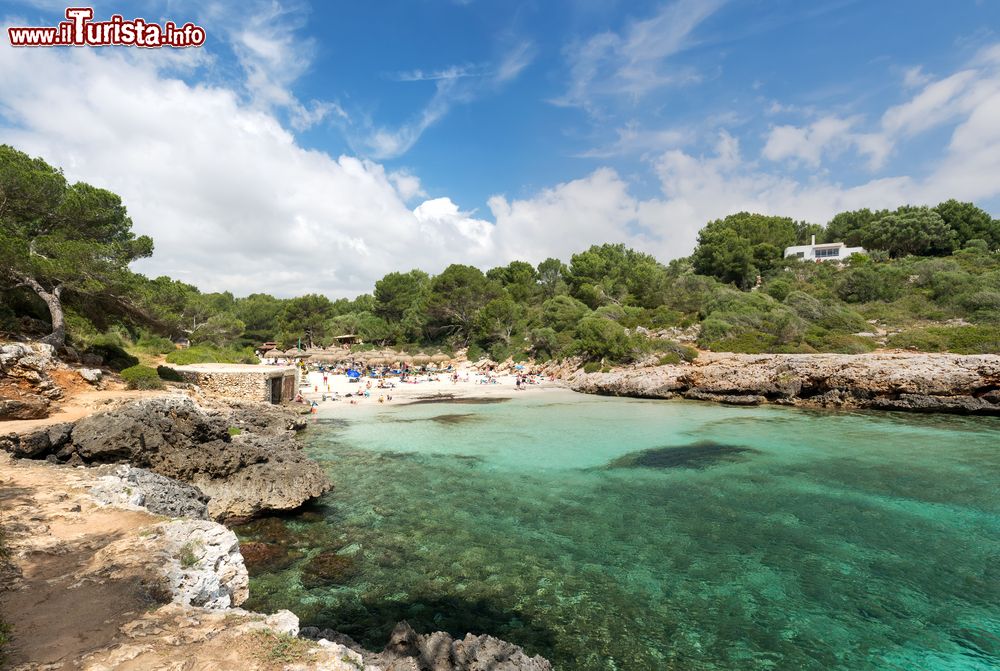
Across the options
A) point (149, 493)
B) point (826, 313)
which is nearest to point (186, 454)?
point (149, 493)

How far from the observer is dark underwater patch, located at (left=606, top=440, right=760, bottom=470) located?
47.0 feet

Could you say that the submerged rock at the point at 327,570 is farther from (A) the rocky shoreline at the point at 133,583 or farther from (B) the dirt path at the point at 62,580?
(B) the dirt path at the point at 62,580

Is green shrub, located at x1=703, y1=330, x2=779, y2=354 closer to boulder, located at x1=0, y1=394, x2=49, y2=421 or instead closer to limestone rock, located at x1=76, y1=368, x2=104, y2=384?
limestone rock, located at x1=76, y1=368, x2=104, y2=384

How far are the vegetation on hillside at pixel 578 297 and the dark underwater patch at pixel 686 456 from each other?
19.1 metres

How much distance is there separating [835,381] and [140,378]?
3409cm

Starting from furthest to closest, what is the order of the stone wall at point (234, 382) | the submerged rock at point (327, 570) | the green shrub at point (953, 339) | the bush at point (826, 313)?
the bush at point (826, 313), the green shrub at point (953, 339), the stone wall at point (234, 382), the submerged rock at point (327, 570)

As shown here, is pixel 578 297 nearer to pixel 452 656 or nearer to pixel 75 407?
pixel 75 407

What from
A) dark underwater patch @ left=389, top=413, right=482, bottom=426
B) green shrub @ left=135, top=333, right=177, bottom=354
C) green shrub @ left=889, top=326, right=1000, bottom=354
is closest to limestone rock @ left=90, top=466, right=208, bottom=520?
dark underwater patch @ left=389, top=413, right=482, bottom=426

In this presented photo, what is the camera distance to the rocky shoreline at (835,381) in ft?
72.3

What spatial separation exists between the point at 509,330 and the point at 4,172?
137 feet

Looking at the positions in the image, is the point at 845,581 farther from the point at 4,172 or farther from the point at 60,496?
the point at 4,172

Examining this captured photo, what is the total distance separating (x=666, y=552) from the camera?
8469 mm

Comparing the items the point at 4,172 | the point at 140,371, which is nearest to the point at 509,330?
the point at 140,371

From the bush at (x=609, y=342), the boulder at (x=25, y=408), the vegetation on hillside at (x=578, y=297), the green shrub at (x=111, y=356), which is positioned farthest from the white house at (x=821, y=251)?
the boulder at (x=25, y=408)
